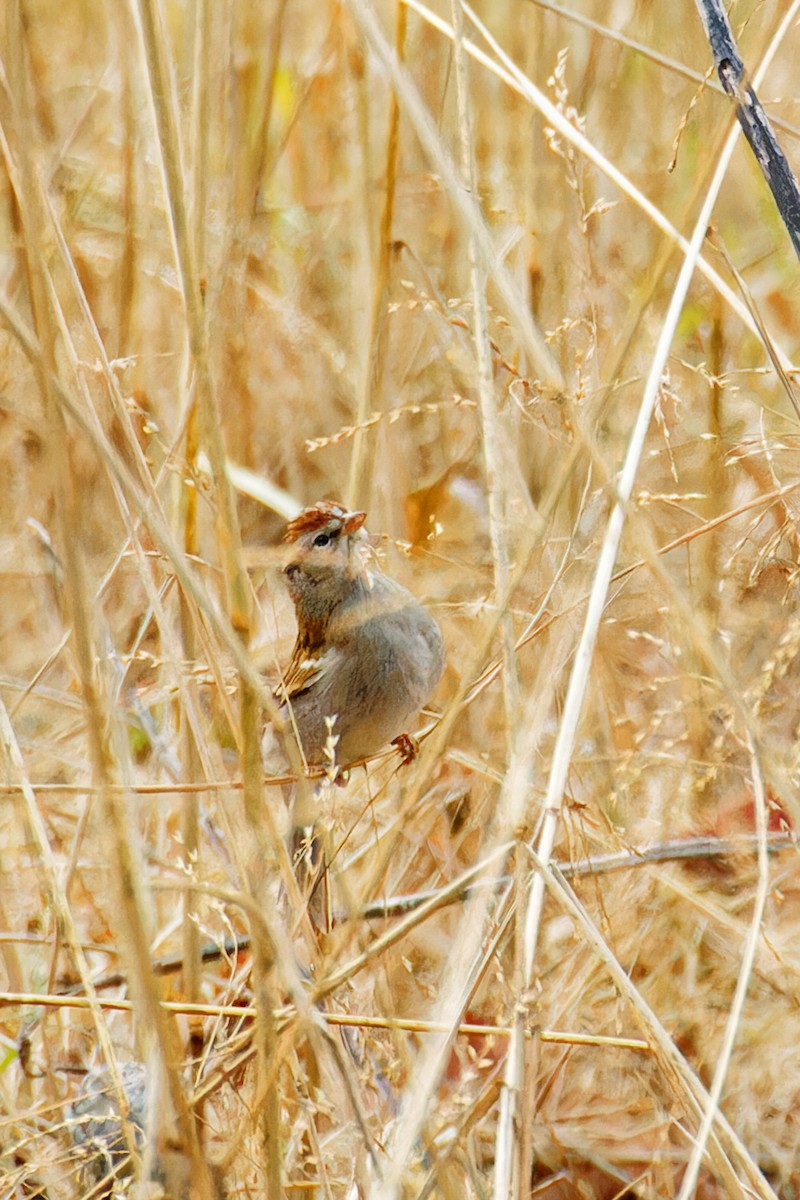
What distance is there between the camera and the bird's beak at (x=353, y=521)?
86.4 inches

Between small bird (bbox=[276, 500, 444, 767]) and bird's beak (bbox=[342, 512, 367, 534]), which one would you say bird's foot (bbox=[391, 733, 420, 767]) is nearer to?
small bird (bbox=[276, 500, 444, 767])

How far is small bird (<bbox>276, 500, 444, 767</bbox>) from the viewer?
227 cm

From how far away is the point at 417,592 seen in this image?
2670 mm

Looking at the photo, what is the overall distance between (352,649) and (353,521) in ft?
0.90

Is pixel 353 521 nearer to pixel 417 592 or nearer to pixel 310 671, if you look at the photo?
pixel 310 671

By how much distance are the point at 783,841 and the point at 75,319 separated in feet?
4.65

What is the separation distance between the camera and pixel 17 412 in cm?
286

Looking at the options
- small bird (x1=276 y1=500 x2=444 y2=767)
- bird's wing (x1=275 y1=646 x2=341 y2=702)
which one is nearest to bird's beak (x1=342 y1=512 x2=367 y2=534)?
small bird (x1=276 y1=500 x2=444 y2=767)

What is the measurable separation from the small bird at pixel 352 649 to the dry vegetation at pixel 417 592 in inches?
3.7

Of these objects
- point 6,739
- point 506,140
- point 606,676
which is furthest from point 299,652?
point 506,140

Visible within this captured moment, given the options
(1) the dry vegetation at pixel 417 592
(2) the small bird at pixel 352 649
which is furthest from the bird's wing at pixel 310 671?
(1) the dry vegetation at pixel 417 592

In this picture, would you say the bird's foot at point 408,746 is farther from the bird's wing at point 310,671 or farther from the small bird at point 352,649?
the bird's wing at point 310,671

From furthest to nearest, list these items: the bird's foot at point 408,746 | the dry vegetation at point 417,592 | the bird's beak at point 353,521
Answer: the bird's foot at point 408,746, the bird's beak at point 353,521, the dry vegetation at point 417,592

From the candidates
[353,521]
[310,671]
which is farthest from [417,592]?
[353,521]
